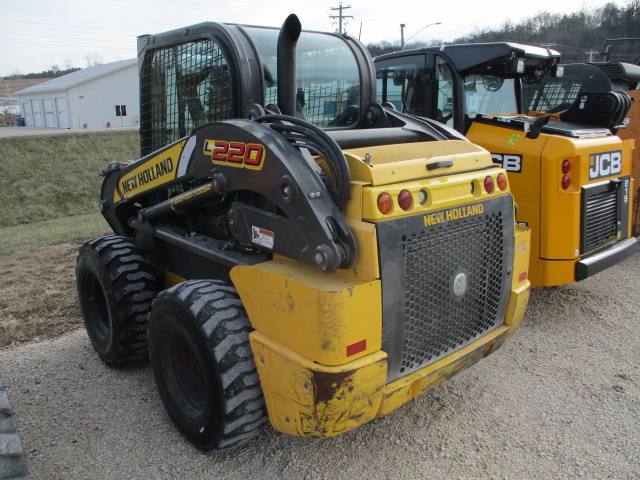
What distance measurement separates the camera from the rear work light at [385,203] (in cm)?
237

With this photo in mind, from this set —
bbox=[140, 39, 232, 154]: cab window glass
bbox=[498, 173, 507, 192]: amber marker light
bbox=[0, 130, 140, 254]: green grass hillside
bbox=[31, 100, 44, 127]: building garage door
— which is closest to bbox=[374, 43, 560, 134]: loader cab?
bbox=[498, 173, 507, 192]: amber marker light

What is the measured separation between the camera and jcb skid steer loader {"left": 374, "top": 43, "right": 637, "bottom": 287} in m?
4.34

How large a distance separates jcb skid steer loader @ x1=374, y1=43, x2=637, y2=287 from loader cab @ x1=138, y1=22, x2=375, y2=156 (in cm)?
155

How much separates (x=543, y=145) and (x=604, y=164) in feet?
1.98

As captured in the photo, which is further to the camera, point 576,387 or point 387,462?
point 576,387

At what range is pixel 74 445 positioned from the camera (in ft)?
9.86

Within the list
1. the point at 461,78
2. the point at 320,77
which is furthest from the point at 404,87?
the point at 320,77

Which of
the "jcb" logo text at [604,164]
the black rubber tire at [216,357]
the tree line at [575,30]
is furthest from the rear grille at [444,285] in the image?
the tree line at [575,30]

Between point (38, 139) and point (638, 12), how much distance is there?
A: 37.9m

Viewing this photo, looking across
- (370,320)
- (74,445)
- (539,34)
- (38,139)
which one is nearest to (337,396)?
(370,320)

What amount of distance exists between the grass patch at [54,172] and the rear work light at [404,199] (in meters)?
12.8

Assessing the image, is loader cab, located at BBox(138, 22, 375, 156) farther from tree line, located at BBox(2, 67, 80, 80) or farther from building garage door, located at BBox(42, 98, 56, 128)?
tree line, located at BBox(2, 67, 80, 80)

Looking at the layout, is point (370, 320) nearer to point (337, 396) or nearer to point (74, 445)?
point (337, 396)

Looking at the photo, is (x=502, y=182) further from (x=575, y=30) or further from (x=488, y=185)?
(x=575, y=30)
